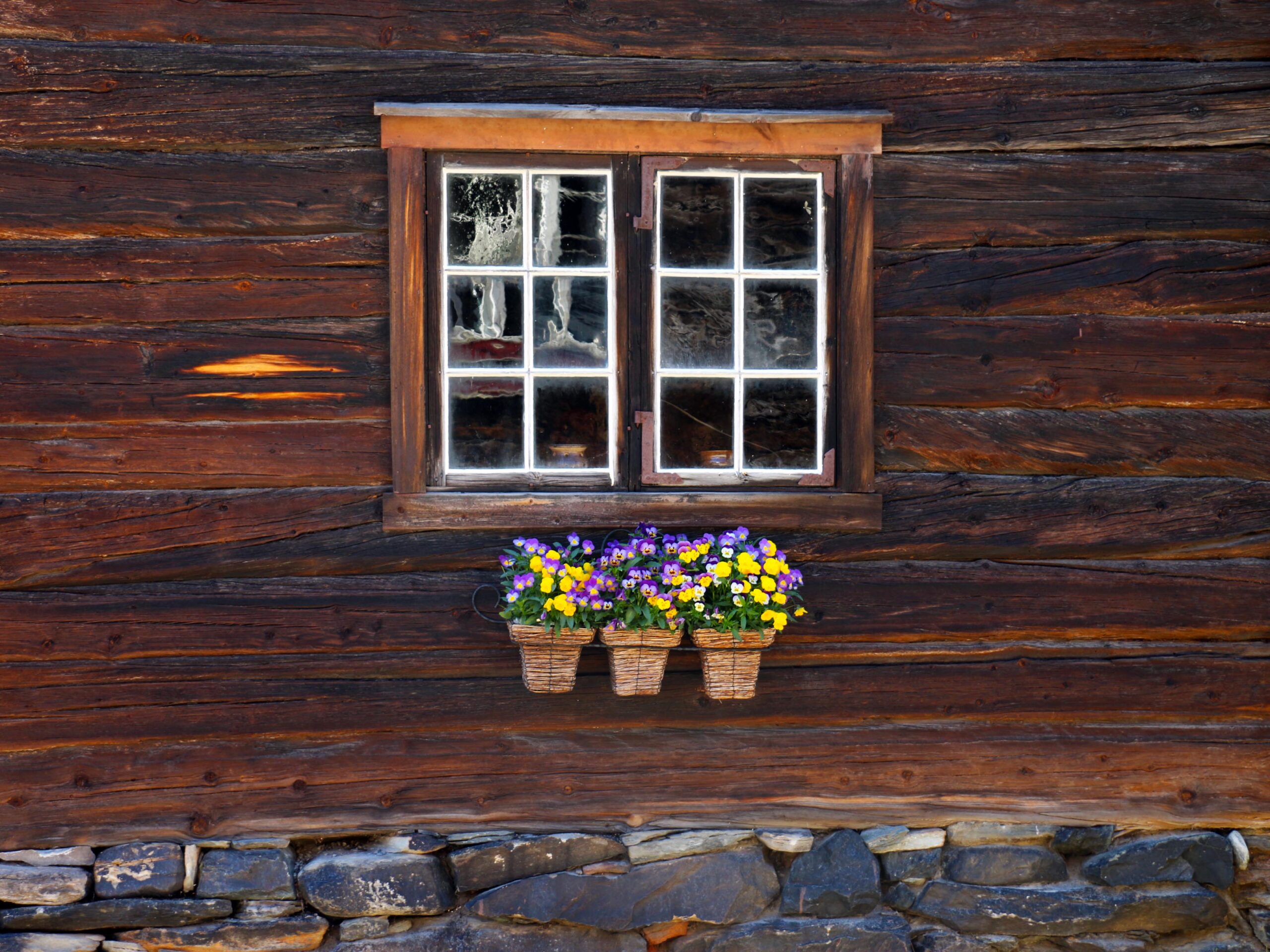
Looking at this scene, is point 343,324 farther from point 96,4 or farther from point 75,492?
point 96,4

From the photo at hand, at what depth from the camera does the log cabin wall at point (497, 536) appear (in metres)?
3.46

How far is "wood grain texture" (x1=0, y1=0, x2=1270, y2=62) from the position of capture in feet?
11.3

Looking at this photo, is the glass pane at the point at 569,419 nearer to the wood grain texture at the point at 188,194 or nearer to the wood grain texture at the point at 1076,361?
the wood grain texture at the point at 188,194

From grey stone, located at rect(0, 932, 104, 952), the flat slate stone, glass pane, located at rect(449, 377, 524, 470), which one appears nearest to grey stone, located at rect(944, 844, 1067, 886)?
glass pane, located at rect(449, 377, 524, 470)

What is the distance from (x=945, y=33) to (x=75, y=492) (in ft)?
9.98

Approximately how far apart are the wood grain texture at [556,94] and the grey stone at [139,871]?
83.4 inches

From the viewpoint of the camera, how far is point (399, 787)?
11.7 ft

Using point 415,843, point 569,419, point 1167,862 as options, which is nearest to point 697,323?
point 569,419

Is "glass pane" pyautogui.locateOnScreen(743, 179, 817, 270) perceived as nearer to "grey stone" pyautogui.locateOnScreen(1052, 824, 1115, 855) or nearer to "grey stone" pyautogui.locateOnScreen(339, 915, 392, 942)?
"grey stone" pyautogui.locateOnScreen(1052, 824, 1115, 855)

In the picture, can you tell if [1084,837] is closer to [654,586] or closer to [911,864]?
[911,864]

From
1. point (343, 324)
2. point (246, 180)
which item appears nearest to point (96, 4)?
point (246, 180)

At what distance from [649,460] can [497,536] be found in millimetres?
526

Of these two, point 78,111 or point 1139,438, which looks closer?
point 78,111

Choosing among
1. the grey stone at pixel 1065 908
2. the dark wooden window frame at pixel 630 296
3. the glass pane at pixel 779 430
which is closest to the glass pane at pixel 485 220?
the dark wooden window frame at pixel 630 296
